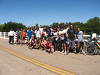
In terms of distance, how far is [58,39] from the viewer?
1307 centimetres

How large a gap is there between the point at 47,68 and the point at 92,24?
366 feet

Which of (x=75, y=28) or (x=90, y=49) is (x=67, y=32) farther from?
(x=90, y=49)

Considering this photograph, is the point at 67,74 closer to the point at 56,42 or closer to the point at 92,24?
the point at 56,42

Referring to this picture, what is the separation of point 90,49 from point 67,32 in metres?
1.92

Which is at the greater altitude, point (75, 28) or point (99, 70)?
point (75, 28)

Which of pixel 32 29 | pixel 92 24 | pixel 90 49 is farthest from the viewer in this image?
pixel 92 24

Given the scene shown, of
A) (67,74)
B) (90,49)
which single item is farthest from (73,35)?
(67,74)

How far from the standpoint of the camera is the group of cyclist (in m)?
11.9

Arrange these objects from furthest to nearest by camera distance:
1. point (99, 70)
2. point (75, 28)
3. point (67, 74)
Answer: point (75, 28) < point (99, 70) < point (67, 74)

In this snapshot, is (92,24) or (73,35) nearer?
(73,35)

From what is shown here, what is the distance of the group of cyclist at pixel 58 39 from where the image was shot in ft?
39.1

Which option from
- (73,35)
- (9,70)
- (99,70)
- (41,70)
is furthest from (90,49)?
(9,70)

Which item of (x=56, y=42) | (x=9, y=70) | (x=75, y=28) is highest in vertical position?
(x=75, y=28)

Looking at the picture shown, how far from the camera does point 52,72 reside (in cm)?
685
